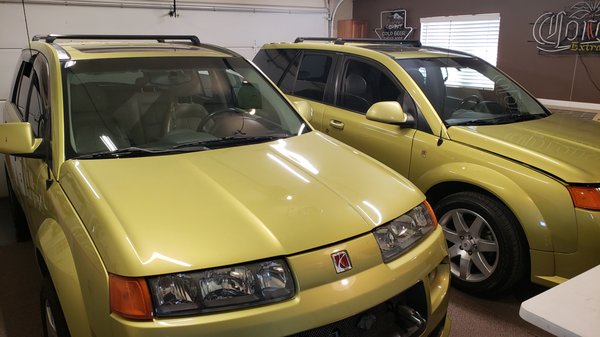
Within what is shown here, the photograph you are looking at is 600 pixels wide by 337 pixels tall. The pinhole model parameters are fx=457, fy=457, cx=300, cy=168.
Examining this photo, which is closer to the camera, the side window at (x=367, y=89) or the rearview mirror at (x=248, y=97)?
the rearview mirror at (x=248, y=97)

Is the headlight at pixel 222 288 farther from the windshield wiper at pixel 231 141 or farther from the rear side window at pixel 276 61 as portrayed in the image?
the rear side window at pixel 276 61

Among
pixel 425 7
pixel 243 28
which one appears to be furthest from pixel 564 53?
pixel 243 28

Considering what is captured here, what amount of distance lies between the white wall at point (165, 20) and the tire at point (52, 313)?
10.5 ft

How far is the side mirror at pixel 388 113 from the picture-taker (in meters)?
3.11

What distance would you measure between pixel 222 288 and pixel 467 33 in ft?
19.4

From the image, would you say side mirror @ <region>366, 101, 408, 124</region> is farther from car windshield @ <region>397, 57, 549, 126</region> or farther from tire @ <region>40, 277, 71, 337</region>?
tire @ <region>40, 277, 71, 337</region>

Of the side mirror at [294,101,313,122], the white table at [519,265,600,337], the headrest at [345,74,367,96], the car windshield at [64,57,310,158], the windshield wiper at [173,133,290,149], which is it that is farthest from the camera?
the headrest at [345,74,367,96]

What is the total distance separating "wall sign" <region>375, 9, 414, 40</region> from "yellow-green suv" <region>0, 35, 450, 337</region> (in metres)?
5.14

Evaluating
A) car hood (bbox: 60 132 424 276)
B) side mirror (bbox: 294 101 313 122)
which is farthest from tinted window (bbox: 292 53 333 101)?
car hood (bbox: 60 132 424 276)

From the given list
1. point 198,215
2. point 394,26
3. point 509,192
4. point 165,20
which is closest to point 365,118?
point 509,192

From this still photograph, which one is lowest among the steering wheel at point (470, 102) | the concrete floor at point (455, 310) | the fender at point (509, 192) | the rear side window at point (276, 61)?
the concrete floor at point (455, 310)

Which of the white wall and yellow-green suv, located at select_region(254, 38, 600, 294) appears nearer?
yellow-green suv, located at select_region(254, 38, 600, 294)

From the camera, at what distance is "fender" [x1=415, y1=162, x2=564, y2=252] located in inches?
100

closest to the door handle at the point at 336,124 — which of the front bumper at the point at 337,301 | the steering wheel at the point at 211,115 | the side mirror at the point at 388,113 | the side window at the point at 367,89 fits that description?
the side window at the point at 367,89
